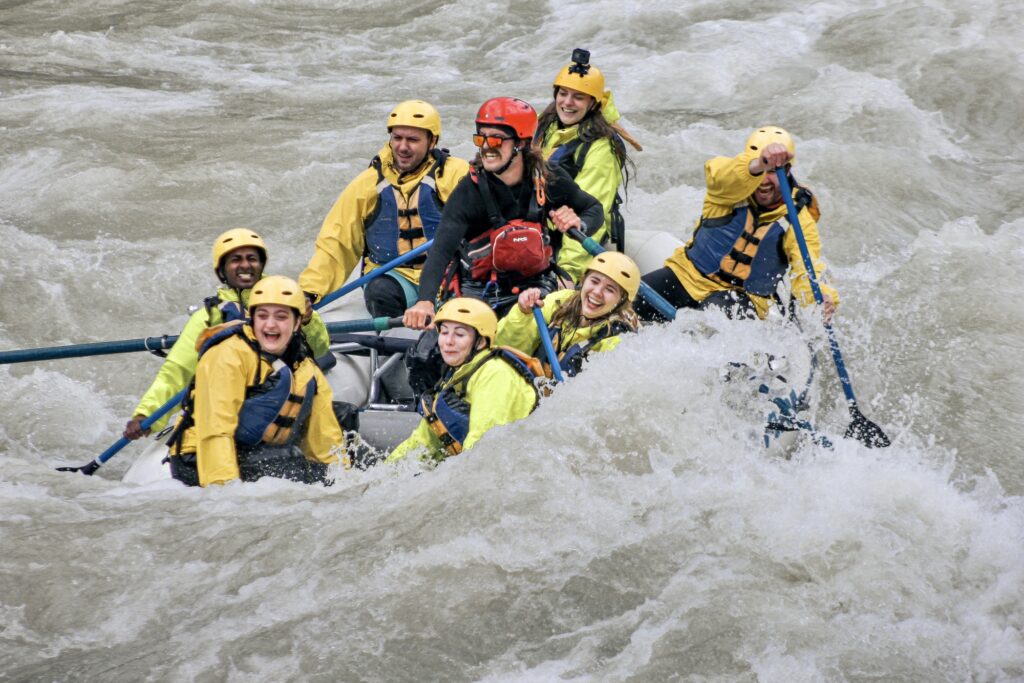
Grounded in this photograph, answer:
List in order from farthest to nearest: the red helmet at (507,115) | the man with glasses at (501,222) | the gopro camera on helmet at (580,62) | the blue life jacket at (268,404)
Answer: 1. the gopro camera on helmet at (580,62)
2. the man with glasses at (501,222)
3. the red helmet at (507,115)
4. the blue life jacket at (268,404)

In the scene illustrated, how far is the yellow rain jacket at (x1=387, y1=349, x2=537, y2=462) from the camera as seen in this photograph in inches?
184

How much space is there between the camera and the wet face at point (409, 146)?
5863mm

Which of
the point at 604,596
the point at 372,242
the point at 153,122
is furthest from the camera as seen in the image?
the point at 153,122

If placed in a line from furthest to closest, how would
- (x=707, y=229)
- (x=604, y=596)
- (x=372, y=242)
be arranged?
(x=372, y=242), (x=707, y=229), (x=604, y=596)

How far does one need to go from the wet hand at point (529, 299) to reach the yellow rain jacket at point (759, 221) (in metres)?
0.95

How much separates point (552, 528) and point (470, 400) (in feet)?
1.99

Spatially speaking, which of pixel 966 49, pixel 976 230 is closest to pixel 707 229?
pixel 976 230

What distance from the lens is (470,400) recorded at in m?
4.76

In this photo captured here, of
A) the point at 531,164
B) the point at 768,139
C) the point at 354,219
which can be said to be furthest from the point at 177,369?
the point at 768,139

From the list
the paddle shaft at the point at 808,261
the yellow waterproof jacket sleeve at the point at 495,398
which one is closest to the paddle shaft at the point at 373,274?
the yellow waterproof jacket sleeve at the point at 495,398

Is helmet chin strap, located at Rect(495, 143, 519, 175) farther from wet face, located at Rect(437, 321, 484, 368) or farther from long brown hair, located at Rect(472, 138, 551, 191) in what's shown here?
wet face, located at Rect(437, 321, 484, 368)

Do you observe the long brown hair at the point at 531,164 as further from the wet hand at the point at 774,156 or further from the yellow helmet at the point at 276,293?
the yellow helmet at the point at 276,293

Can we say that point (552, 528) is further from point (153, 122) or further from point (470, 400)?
point (153, 122)

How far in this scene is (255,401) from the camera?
4.78 m
